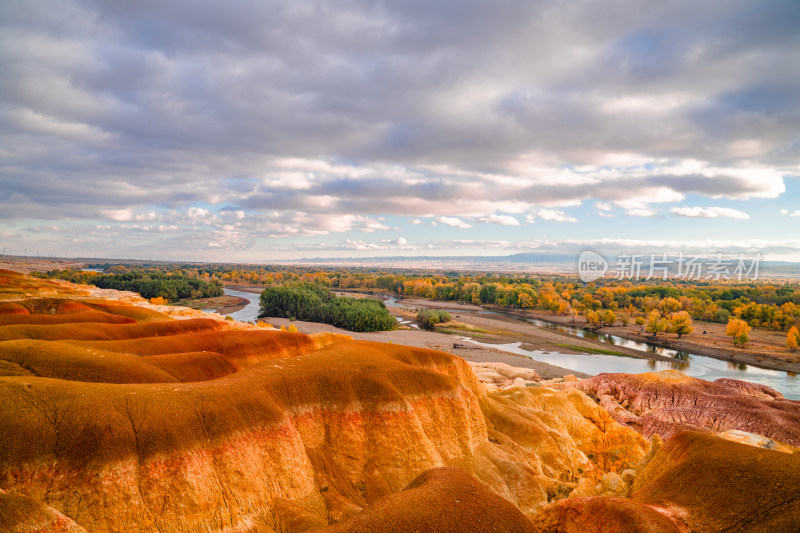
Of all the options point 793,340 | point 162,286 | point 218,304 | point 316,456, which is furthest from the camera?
point 162,286

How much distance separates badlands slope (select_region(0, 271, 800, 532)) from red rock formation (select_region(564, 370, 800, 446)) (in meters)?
13.0

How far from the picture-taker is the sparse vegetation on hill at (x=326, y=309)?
371 ft

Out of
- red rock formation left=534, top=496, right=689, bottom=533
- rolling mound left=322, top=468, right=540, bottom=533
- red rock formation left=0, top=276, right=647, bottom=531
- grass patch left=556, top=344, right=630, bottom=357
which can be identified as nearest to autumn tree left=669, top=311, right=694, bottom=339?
grass patch left=556, top=344, right=630, bottom=357

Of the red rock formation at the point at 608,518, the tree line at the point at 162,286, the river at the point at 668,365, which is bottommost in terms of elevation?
the river at the point at 668,365

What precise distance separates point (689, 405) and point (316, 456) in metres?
48.7

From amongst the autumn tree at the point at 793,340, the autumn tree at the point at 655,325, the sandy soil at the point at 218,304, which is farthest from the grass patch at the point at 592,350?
the sandy soil at the point at 218,304

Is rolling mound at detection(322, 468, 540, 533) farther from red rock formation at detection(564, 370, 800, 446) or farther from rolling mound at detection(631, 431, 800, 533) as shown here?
red rock formation at detection(564, 370, 800, 446)

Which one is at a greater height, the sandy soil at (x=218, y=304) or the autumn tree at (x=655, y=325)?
the autumn tree at (x=655, y=325)

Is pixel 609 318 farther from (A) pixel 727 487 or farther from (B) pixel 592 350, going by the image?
(A) pixel 727 487

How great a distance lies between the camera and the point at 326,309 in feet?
415

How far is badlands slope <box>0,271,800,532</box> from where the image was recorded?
14.9m

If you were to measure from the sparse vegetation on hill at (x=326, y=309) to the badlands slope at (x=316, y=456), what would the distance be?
78.4m

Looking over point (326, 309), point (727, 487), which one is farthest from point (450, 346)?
point (727, 487)

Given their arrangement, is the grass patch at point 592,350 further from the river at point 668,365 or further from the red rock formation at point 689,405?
the red rock formation at point 689,405
